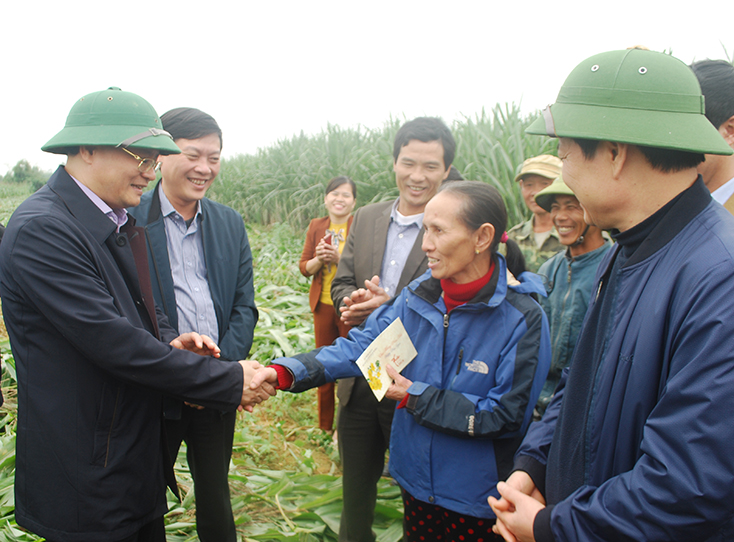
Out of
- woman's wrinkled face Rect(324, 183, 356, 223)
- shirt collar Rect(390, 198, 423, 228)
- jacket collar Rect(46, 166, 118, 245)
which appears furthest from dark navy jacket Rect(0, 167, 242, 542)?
woman's wrinkled face Rect(324, 183, 356, 223)

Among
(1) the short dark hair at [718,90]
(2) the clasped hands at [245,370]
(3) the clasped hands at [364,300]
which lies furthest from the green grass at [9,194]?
(1) the short dark hair at [718,90]

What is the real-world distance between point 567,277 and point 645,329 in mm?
1756

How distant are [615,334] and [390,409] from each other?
5.33 feet

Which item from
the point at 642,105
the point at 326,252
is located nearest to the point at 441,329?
the point at 642,105

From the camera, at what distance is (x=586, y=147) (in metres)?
1.28

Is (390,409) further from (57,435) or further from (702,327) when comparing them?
(702,327)

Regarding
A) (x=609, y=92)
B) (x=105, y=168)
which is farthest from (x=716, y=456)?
(x=105, y=168)

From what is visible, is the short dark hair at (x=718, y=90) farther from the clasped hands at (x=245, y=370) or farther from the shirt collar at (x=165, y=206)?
the shirt collar at (x=165, y=206)

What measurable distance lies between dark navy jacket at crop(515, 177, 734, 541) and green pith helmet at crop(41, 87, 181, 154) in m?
1.90

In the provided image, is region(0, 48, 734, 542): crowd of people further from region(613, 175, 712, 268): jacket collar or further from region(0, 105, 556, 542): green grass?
region(0, 105, 556, 542): green grass

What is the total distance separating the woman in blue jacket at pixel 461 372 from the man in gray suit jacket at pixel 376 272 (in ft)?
1.67

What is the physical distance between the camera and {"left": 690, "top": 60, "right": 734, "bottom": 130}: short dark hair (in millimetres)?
1909

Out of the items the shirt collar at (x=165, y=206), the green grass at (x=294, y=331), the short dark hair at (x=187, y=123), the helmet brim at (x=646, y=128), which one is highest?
the short dark hair at (x=187, y=123)

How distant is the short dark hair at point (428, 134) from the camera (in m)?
3.04
